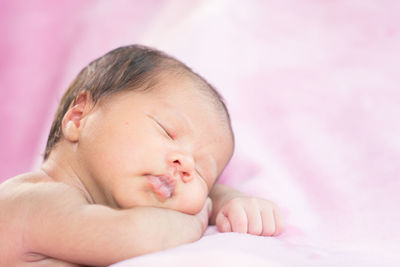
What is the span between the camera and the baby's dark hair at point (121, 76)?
1307mm

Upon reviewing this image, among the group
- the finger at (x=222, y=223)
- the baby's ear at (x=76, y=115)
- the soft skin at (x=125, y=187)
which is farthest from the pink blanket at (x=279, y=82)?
the baby's ear at (x=76, y=115)

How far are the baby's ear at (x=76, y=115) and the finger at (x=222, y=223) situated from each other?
1.18 feet

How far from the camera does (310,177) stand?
5.19 feet

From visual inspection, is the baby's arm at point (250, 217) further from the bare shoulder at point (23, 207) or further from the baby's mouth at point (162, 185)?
the bare shoulder at point (23, 207)

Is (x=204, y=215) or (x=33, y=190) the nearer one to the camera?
(x=33, y=190)

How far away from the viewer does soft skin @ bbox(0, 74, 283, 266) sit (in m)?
1.06

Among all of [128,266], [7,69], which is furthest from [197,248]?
[7,69]

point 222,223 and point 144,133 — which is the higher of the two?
point 144,133

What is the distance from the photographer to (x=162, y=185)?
1.17 m

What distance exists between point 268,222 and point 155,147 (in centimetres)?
31

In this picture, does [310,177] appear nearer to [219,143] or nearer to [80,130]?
[219,143]

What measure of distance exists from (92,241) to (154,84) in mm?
405

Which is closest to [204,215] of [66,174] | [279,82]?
[66,174]

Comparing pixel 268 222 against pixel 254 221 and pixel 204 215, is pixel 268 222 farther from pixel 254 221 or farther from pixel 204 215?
pixel 204 215
